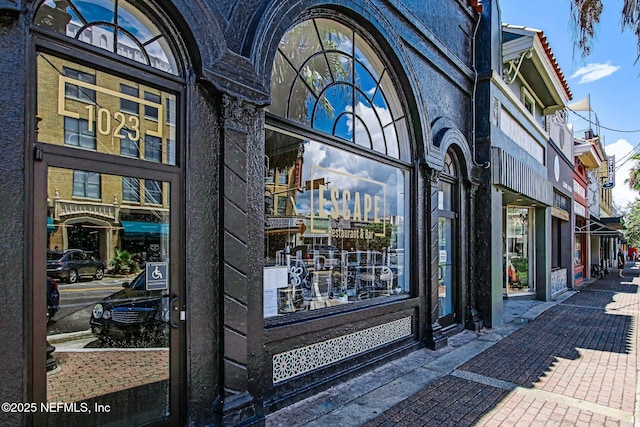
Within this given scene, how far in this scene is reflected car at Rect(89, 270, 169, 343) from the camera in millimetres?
2961

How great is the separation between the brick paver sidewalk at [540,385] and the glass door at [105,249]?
2.22m

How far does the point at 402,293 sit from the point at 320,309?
2.01 m

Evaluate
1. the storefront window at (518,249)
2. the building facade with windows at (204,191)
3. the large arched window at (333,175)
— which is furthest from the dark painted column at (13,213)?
the storefront window at (518,249)

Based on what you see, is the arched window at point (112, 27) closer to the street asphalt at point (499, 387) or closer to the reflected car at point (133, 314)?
the reflected car at point (133, 314)

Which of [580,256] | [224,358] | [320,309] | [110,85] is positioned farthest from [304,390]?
[580,256]

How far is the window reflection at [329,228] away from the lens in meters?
4.46

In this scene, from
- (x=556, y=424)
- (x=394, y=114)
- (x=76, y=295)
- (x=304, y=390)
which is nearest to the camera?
(x=76, y=295)

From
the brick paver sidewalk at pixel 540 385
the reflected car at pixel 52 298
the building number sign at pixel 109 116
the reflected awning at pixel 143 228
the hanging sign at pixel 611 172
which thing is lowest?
the brick paver sidewalk at pixel 540 385

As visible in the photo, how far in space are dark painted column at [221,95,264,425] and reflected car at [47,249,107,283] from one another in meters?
0.98

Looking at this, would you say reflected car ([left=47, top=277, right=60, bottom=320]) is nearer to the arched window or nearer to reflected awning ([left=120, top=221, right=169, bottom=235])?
reflected awning ([left=120, top=221, right=169, bottom=235])

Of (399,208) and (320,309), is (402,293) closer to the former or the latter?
(399,208)

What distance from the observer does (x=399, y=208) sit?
21.1ft

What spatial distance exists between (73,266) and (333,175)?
3.28 meters

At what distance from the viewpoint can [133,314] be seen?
3129mm
